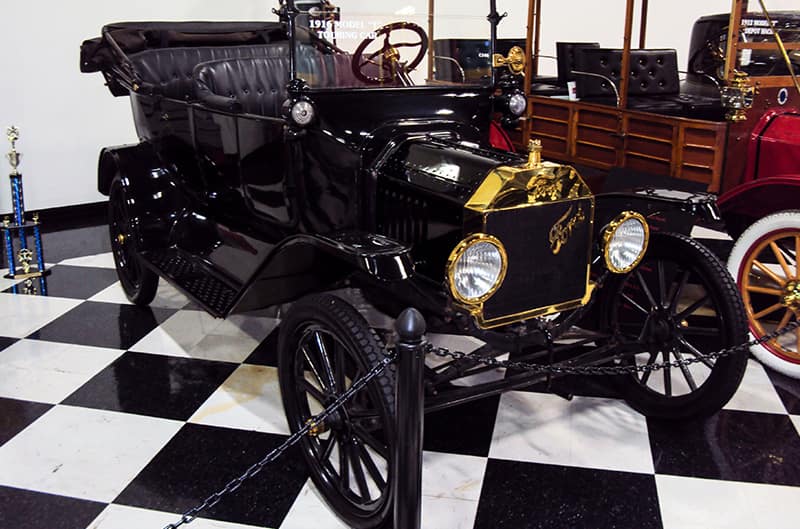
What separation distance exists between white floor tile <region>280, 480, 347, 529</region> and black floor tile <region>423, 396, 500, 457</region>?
454 millimetres

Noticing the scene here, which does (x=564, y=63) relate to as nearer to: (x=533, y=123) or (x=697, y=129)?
(x=533, y=123)

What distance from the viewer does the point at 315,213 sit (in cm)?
274

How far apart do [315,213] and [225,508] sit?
1066 mm

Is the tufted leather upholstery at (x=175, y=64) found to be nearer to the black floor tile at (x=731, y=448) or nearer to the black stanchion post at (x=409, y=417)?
the black stanchion post at (x=409, y=417)

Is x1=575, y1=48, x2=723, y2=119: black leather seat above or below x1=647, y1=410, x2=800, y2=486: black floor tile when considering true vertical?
above

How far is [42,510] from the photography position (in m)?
2.21

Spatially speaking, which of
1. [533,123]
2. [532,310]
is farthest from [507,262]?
[533,123]

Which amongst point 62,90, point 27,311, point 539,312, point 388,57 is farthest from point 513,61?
point 62,90

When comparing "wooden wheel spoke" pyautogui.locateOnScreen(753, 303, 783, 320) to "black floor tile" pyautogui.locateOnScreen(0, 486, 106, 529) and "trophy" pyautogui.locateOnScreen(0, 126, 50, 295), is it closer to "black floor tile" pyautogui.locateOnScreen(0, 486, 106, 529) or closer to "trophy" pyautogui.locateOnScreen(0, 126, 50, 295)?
"black floor tile" pyautogui.locateOnScreen(0, 486, 106, 529)

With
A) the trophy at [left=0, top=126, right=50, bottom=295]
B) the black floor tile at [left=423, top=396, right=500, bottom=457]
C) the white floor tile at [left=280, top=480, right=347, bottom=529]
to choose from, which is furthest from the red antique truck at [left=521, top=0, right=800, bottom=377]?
the trophy at [left=0, top=126, right=50, bottom=295]

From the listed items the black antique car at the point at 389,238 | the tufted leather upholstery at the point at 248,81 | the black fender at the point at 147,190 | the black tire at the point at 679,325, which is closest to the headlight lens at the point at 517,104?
the black antique car at the point at 389,238

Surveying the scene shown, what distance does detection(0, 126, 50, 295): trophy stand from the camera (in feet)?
13.1

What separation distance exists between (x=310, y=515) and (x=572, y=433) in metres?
0.99

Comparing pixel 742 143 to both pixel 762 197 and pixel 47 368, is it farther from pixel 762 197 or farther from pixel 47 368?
pixel 47 368
